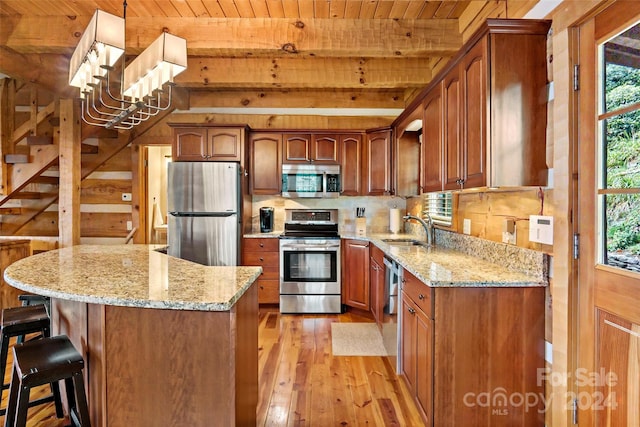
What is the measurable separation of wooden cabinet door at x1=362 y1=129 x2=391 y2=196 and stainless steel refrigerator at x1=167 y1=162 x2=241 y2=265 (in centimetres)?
162

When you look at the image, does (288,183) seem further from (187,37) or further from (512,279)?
(512,279)

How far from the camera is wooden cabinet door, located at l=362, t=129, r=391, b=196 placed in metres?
4.05

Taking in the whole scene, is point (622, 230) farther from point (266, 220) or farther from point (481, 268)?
point (266, 220)

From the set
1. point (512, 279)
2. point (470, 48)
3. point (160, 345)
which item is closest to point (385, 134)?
point (470, 48)

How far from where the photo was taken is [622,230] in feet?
4.50

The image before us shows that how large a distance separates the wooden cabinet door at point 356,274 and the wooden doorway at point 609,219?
232 centimetres

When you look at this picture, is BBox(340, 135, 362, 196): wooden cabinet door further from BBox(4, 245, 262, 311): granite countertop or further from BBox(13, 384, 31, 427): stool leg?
BBox(13, 384, 31, 427): stool leg

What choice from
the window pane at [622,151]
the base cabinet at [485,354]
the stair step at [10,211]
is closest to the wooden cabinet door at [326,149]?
the base cabinet at [485,354]

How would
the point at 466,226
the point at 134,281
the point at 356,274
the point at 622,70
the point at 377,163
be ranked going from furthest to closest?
the point at 377,163 → the point at 356,274 → the point at 466,226 → the point at 134,281 → the point at 622,70

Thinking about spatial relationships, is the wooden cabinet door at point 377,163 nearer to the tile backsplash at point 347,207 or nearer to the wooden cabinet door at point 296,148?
the tile backsplash at point 347,207

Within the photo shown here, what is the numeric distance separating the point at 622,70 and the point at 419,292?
1366 mm

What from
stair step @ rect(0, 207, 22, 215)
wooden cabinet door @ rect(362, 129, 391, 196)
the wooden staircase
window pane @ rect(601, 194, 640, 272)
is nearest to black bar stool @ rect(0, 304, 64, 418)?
the wooden staircase

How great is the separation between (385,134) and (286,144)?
1.23m

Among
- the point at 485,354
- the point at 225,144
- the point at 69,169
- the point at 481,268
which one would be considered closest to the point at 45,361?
the point at 485,354
